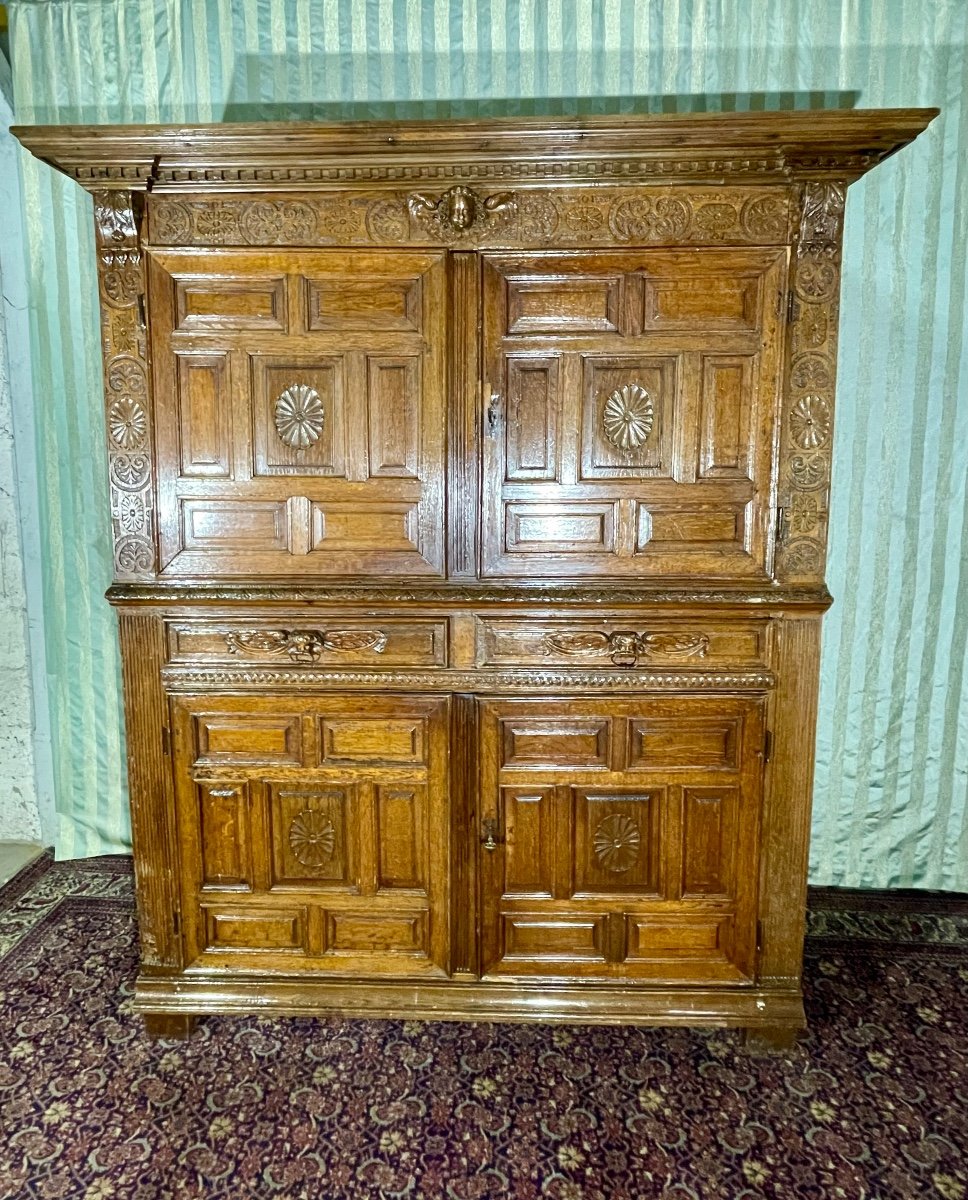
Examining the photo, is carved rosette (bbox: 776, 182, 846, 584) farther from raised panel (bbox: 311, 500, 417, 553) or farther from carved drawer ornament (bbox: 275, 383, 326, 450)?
carved drawer ornament (bbox: 275, 383, 326, 450)

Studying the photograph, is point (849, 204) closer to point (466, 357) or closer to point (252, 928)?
point (466, 357)

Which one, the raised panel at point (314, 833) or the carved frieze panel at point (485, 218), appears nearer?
the carved frieze panel at point (485, 218)

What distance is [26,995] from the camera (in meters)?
2.30

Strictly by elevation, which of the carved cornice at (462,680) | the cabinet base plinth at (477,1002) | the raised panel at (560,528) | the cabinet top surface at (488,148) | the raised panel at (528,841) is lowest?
the cabinet base plinth at (477,1002)

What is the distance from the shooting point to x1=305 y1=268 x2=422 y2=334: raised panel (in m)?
1.94

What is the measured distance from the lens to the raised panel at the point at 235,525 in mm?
2006

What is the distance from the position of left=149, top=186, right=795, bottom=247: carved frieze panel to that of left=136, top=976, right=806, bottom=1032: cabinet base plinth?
1.81 meters

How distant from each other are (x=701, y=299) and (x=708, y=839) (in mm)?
1298

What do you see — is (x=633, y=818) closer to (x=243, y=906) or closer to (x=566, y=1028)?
(x=566, y=1028)

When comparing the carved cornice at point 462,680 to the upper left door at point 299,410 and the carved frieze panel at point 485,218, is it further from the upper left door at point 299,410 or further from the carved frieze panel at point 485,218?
the carved frieze panel at point 485,218

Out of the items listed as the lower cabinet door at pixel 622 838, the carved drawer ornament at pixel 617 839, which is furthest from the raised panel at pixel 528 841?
the carved drawer ornament at pixel 617 839

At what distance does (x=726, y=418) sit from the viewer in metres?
1.95

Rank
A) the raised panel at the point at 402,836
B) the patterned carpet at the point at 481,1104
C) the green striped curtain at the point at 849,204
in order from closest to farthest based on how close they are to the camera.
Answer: the patterned carpet at the point at 481,1104 → the raised panel at the point at 402,836 → the green striped curtain at the point at 849,204

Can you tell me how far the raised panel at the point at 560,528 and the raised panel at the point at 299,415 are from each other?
432 mm
